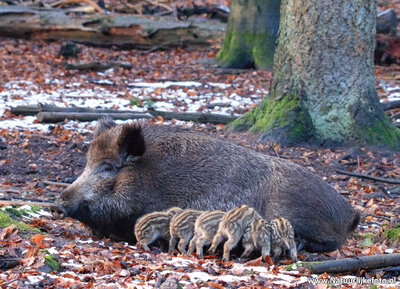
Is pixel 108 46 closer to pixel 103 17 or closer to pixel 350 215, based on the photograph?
pixel 103 17

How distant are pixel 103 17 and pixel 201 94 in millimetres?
6959

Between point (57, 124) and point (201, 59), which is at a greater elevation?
point (201, 59)

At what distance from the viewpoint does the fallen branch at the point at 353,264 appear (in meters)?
5.11

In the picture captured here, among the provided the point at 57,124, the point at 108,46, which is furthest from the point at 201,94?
the point at 108,46

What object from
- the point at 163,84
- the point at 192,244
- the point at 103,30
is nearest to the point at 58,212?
the point at 192,244

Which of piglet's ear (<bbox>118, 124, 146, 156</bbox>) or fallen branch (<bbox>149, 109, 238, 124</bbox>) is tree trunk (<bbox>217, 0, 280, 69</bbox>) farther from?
piglet's ear (<bbox>118, 124, 146, 156</bbox>)

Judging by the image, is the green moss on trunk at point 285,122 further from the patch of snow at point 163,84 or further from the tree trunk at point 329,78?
the patch of snow at point 163,84

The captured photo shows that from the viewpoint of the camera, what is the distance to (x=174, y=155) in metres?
6.70

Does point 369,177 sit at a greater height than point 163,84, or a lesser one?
lesser

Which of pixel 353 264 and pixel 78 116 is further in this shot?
pixel 78 116

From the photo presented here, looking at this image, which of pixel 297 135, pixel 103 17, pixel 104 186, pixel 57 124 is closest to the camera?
pixel 104 186

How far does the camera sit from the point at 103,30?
1970 cm

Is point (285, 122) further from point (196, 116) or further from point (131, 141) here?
point (131, 141)

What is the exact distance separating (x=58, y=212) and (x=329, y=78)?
229 inches
